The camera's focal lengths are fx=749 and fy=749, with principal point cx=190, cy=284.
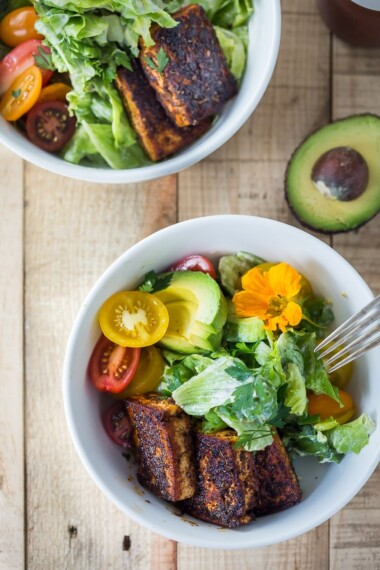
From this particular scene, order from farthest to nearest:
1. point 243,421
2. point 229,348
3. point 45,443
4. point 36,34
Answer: point 45,443, point 36,34, point 229,348, point 243,421

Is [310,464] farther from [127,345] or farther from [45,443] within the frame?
[45,443]

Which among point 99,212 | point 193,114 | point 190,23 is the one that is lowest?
point 99,212

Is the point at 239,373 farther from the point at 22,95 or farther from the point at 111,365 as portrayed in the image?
the point at 22,95

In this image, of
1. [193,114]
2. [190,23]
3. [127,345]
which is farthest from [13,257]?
[190,23]

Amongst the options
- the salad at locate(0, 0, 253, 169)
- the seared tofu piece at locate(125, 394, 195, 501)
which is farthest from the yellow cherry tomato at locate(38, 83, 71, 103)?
the seared tofu piece at locate(125, 394, 195, 501)

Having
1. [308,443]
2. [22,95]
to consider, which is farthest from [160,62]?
[308,443]

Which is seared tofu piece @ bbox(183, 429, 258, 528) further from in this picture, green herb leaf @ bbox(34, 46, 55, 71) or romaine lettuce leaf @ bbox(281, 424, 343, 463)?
green herb leaf @ bbox(34, 46, 55, 71)

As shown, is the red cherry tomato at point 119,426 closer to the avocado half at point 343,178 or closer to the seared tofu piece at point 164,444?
the seared tofu piece at point 164,444
